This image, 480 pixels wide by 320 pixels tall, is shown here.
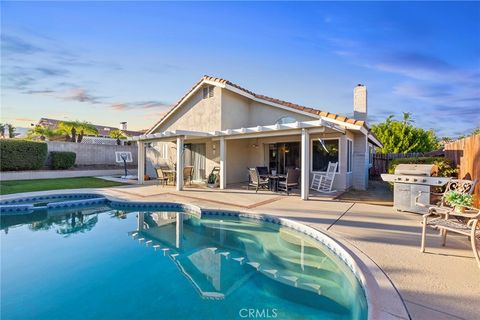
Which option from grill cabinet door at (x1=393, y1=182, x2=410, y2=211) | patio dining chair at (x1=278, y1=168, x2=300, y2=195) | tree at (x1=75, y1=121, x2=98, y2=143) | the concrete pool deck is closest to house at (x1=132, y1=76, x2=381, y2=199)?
patio dining chair at (x1=278, y1=168, x2=300, y2=195)

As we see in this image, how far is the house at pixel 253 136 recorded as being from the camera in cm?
1398

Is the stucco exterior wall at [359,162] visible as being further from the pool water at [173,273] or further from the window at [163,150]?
the window at [163,150]

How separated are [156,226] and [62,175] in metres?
15.9

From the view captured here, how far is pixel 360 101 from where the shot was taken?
1595 centimetres

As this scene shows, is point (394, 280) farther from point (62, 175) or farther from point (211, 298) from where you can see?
point (62, 175)

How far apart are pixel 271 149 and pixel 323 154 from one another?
3.52 m

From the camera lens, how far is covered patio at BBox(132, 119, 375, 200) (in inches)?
474

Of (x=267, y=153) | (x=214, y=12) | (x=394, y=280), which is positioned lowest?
(x=394, y=280)

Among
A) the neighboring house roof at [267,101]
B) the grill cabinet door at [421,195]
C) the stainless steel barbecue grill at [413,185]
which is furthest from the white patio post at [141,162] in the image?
the grill cabinet door at [421,195]

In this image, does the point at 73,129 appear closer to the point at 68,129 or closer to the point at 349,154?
the point at 68,129

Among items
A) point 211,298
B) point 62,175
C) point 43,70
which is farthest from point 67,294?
point 62,175

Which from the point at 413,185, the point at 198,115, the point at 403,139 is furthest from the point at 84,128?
the point at 403,139

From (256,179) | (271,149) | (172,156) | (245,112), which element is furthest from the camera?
(172,156)

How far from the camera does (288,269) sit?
6004mm
